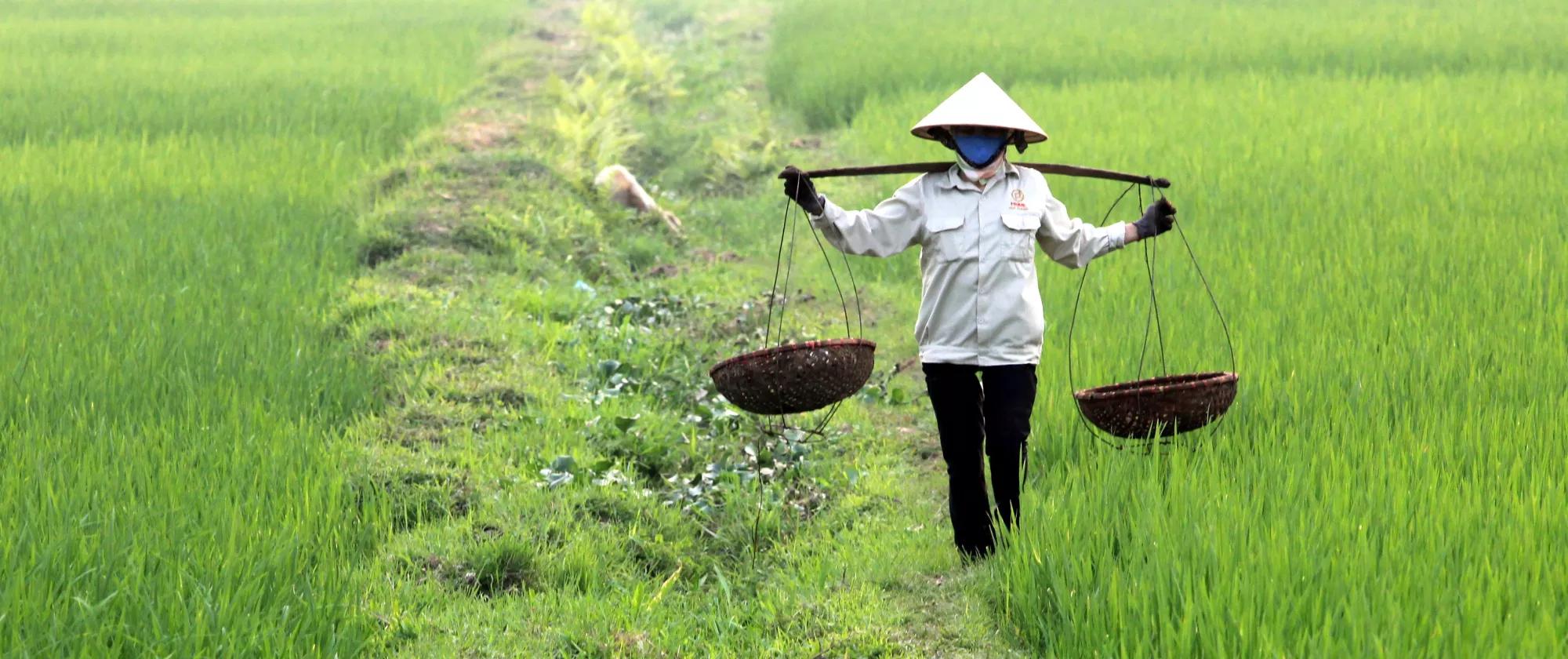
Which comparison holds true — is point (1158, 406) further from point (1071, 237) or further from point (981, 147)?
point (981, 147)

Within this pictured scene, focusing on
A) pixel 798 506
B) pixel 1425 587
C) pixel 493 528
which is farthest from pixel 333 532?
pixel 1425 587

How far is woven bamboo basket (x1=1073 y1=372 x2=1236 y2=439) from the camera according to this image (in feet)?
11.4

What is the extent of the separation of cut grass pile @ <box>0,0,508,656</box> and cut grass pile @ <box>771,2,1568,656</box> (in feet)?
5.37

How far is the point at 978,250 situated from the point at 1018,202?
0.51ft

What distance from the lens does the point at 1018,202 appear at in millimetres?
3633

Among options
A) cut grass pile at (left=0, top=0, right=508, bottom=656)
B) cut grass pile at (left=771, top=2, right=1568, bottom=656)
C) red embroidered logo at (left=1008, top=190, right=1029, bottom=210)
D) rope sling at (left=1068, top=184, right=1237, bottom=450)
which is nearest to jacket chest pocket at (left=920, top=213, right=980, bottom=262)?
red embroidered logo at (left=1008, top=190, right=1029, bottom=210)

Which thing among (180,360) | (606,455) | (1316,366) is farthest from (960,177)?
(180,360)

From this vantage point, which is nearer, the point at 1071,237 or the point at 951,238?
the point at 951,238

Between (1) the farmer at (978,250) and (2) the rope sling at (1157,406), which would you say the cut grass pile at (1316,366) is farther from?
(1) the farmer at (978,250)

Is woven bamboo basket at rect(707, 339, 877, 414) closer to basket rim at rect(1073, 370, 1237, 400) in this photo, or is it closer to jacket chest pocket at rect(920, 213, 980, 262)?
jacket chest pocket at rect(920, 213, 980, 262)

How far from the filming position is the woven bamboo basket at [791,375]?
359cm

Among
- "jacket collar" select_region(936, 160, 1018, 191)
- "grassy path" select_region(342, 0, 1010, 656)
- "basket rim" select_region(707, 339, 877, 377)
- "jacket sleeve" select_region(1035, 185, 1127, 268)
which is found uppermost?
"jacket collar" select_region(936, 160, 1018, 191)

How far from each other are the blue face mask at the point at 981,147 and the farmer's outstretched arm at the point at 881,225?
0.46 feet

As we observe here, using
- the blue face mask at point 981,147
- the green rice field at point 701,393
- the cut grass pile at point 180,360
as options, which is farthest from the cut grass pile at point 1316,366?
the cut grass pile at point 180,360
